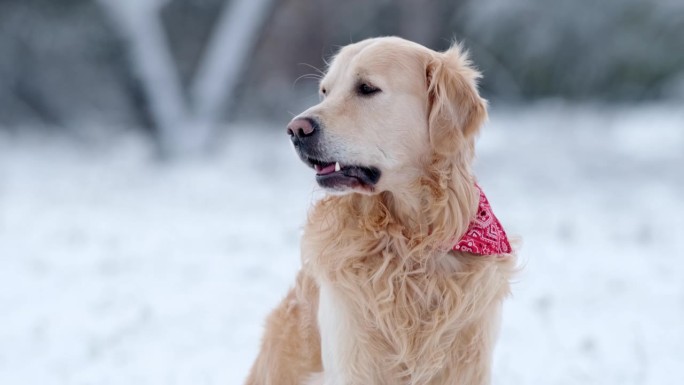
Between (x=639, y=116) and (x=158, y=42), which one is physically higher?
(x=158, y=42)

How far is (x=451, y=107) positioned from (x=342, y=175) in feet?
1.70

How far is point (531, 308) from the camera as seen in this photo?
5664 millimetres

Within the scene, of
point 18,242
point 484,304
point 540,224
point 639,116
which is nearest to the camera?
point 484,304

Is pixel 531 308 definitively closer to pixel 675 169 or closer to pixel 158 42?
pixel 675 169

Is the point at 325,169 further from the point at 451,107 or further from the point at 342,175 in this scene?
the point at 451,107

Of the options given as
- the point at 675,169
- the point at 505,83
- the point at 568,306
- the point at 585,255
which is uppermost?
the point at 505,83

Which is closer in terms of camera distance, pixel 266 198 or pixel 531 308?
pixel 531 308

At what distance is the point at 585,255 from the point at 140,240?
4601mm

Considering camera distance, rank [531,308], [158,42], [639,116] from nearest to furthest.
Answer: [531,308]
[158,42]
[639,116]

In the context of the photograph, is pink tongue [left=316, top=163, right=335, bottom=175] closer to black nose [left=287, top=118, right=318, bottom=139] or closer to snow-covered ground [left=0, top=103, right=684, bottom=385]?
black nose [left=287, top=118, right=318, bottom=139]

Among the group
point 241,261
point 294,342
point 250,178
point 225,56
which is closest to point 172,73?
point 225,56

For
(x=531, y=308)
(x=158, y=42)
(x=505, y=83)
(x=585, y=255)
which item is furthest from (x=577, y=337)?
(x=505, y=83)

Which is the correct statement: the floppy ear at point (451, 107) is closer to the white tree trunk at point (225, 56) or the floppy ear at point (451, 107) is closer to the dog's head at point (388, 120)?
the dog's head at point (388, 120)

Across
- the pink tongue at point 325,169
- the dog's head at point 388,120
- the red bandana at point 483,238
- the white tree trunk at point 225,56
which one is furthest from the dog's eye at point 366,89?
the white tree trunk at point 225,56
